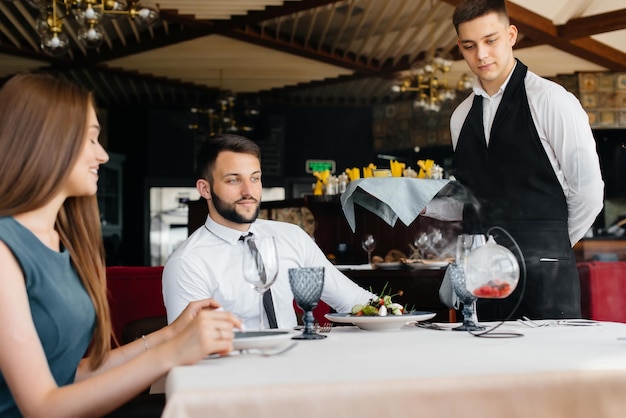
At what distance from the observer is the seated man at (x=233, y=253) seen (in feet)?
7.45

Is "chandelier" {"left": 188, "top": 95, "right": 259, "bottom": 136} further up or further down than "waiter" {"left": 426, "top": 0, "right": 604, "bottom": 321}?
further up

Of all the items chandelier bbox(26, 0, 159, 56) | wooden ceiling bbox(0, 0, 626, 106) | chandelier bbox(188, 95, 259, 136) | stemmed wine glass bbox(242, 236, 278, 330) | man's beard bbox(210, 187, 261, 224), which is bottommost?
stemmed wine glass bbox(242, 236, 278, 330)

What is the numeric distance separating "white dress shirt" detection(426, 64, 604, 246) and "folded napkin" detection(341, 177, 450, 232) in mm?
101

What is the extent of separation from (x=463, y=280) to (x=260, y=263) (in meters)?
0.52

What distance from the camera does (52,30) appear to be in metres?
4.61

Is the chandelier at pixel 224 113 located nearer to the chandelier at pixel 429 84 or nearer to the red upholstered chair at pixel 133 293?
the chandelier at pixel 429 84

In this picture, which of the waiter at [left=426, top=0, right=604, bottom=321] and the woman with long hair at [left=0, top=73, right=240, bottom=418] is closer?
the woman with long hair at [left=0, top=73, right=240, bottom=418]

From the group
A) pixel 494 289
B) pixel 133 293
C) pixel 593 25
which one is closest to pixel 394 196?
pixel 494 289

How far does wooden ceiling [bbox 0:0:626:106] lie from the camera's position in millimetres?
7145

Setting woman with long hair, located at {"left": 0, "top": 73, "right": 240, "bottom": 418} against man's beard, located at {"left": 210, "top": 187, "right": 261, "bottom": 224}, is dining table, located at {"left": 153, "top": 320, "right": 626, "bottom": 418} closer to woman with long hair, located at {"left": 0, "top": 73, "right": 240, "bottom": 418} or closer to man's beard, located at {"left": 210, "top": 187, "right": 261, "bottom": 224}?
woman with long hair, located at {"left": 0, "top": 73, "right": 240, "bottom": 418}

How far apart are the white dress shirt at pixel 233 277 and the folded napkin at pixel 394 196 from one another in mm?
247

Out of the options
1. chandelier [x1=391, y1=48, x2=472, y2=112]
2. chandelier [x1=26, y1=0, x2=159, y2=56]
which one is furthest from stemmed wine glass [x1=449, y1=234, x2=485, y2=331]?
chandelier [x1=391, y1=48, x2=472, y2=112]

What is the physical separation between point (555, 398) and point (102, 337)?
87 cm

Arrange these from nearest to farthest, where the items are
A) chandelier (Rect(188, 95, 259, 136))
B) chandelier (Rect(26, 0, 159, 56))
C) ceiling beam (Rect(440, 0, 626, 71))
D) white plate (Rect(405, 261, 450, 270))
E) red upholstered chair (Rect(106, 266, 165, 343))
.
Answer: red upholstered chair (Rect(106, 266, 165, 343)) → white plate (Rect(405, 261, 450, 270)) → chandelier (Rect(26, 0, 159, 56)) → ceiling beam (Rect(440, 0, 626, 71)) → chandelier (Rect(188, 95, 259, 136))
